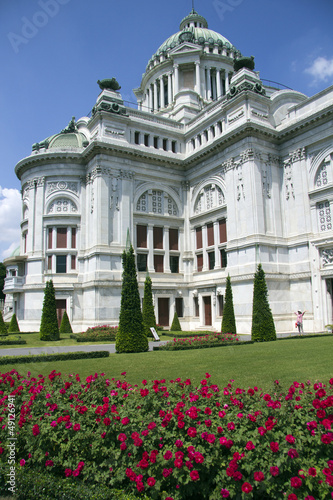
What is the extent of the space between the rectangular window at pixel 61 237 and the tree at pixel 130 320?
20526 millimetres

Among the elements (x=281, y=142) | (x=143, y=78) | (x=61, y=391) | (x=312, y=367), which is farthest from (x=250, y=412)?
(x=143, y=78)

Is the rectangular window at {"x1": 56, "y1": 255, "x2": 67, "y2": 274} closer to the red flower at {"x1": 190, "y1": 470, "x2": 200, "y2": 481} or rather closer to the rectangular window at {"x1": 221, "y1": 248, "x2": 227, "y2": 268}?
the rectangular window at {"x1": 221, "y1": 248, "x2": 227, "y2": 268}

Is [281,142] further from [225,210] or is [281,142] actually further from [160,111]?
[160,111]

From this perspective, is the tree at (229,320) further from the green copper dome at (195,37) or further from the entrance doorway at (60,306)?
the green copper dome at (195,37)

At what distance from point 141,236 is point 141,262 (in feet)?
9.20

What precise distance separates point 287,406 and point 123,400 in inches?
117

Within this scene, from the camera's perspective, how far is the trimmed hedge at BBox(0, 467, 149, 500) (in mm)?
5242

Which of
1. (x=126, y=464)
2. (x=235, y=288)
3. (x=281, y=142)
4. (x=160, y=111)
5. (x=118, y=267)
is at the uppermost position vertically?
(x=160, y=111)

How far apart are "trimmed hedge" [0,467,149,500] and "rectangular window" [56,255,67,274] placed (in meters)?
35.6

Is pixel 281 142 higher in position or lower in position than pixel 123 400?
higher

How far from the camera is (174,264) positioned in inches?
1676

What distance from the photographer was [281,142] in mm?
36375

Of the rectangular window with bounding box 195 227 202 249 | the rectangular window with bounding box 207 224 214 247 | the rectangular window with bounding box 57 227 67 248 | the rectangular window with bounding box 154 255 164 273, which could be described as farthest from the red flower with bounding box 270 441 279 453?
the rectangular window with bounding box 57 227 67 248

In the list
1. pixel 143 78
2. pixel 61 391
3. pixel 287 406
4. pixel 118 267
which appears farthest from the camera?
pixel 143 78
